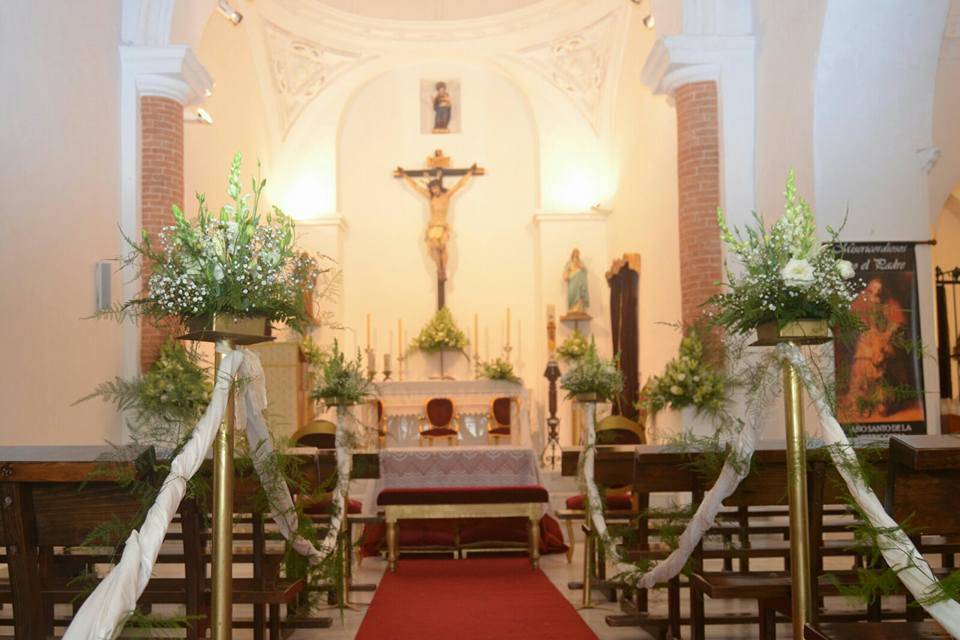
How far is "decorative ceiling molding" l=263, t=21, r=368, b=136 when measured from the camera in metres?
15.7

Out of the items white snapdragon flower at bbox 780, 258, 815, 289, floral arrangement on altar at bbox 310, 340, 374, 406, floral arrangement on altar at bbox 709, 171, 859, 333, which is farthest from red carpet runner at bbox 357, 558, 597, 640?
white snapdragon flower at bbox 780, 258, 815, 289

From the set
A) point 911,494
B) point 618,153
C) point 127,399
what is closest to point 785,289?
point 911,494

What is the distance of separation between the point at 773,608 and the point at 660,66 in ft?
22.8

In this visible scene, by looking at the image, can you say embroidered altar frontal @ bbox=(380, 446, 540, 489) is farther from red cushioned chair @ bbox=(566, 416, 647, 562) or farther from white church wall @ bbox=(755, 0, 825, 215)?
white church wall @ bbox=(755, 0, 825, 215)

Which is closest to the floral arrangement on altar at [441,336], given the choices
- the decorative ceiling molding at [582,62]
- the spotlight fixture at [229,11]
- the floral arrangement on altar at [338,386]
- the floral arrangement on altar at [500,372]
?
the floral arrangement on altar at [500,372]

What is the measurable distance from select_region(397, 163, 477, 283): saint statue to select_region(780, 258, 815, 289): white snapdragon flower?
12.2 m

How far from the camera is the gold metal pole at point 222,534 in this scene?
A: 3645mm

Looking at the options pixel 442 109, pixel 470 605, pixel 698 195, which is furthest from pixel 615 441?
pixel 442 109

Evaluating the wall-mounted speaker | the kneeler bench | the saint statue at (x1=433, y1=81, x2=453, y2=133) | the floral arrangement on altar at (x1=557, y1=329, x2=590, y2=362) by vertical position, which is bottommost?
the kneeler bench

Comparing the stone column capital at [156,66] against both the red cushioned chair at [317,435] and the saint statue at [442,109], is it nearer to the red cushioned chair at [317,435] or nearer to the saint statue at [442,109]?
the red cushioned chair at [317,435]

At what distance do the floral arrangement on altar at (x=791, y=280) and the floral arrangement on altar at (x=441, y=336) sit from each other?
11.5 m

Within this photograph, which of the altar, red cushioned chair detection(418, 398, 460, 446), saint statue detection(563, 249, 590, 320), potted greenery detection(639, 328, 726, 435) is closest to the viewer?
potted greenery detection(639, 328, 726, 435)

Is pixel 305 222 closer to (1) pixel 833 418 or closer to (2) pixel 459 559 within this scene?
(2) pixel 459 559

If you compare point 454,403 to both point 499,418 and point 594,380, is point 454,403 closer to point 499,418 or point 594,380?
point 499,418
